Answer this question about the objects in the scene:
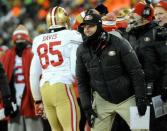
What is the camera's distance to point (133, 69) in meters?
7.46

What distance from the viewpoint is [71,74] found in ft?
26.9

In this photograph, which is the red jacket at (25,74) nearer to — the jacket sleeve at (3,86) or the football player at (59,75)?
the jacket sleeve at (3,86)

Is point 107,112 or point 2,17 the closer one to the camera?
point 107,112

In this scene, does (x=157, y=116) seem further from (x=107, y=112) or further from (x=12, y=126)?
(x=12, y=126)

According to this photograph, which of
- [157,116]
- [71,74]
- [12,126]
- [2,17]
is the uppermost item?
[71,74]

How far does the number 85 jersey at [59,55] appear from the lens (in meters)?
8.16

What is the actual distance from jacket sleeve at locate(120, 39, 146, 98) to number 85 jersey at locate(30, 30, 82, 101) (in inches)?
31.6

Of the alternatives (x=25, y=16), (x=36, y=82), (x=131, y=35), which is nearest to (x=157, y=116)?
(x=131, y=35)

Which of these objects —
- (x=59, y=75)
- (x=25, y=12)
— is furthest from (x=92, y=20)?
(x=25, y=12)

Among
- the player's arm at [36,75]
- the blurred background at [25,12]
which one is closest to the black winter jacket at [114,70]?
the player's arm at [36,75]

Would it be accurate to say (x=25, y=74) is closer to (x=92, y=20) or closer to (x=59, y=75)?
(x=59, y=75)

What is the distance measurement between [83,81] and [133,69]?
0.66 metres

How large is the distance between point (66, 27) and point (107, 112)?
1306 mm

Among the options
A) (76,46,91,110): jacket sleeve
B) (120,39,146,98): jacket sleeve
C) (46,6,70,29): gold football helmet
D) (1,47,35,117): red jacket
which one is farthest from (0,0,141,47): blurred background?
(120,39,146,98): jacket sleeve
